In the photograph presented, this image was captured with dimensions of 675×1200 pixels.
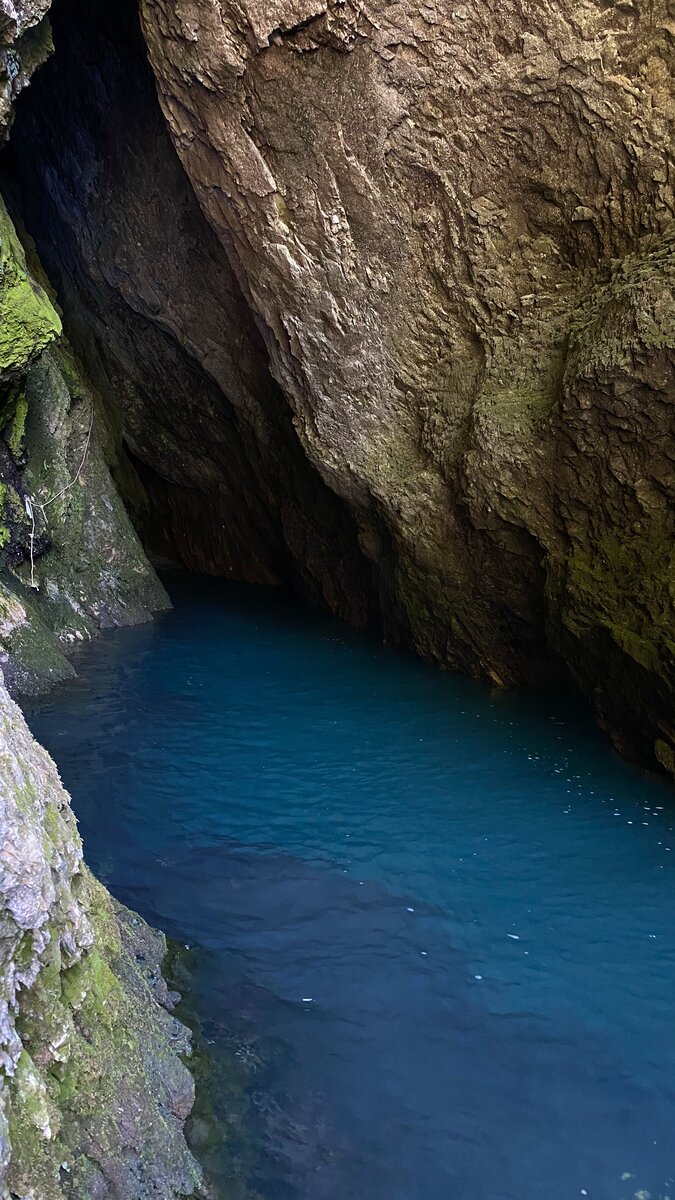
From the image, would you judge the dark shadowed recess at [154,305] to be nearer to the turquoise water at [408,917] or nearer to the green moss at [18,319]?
the green moss at [18,319]

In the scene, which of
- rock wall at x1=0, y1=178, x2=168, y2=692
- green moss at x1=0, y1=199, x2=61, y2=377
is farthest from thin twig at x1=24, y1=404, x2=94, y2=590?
green moss at x1=0, y1=199, x2=61, y2=377

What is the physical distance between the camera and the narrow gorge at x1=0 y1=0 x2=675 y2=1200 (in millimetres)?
7258

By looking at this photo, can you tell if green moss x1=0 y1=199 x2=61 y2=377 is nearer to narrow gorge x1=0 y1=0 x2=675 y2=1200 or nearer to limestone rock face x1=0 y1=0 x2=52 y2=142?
narrow gorge x1=0 y1=0 x2=675 y2=1200

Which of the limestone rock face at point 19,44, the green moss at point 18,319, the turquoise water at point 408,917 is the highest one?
the limestone rock face at point 19,44

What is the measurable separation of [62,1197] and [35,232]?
17.2m

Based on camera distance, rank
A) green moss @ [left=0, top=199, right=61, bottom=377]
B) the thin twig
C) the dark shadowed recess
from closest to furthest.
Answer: green moss @ [left=0, top=199, right=61, bottom=377]
the thin twig
the dark shadowed recess

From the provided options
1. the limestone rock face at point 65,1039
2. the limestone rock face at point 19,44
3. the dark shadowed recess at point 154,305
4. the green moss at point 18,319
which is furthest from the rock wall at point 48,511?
the limestone rock face at point 65,1039

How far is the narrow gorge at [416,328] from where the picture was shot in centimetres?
726

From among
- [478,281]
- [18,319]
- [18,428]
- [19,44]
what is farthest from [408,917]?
[19,44]

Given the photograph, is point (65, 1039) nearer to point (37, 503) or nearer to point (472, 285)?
point (472, 285)

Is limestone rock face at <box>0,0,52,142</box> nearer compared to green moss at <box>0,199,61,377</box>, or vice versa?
limestone rock face at <box>0,0,52,142</box>

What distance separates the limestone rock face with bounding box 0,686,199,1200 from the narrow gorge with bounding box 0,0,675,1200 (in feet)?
0.26

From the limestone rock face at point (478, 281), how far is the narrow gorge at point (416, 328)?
26mm

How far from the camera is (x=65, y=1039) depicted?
2723 millimetres
